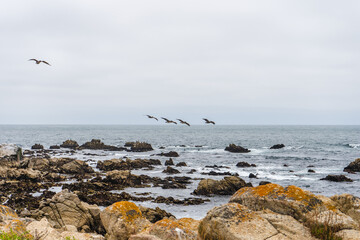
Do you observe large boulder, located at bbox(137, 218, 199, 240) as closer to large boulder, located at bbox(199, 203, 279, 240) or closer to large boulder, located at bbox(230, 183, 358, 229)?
large boulder, located at bbox(199, 203, 279, 240)

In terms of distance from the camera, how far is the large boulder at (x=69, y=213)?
14.5 m

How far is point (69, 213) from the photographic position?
14.9 metres

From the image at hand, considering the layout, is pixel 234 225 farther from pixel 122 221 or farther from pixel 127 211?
pixel 127 211

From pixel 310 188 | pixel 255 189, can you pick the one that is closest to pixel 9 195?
pixel 255 189

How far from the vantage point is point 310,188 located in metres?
31.2

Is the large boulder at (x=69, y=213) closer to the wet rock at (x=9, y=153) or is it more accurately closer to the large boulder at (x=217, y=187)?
the large boulder at (x=217, y=187)

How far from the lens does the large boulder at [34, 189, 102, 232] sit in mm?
14516

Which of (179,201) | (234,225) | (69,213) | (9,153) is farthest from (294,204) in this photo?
(9,153)

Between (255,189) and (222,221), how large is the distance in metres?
1.75

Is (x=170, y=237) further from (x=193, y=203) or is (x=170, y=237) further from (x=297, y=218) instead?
(x=193, y=203)

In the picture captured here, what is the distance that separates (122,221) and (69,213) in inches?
297

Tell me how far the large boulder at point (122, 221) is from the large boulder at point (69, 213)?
5736 mm

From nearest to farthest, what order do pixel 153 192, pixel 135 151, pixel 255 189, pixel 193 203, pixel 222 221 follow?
pixel 222 221 → pixel 255 189 → pixel 193 203 → pixel 153 192 → pixel 135 151

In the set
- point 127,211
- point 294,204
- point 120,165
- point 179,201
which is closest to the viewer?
point 294,204
